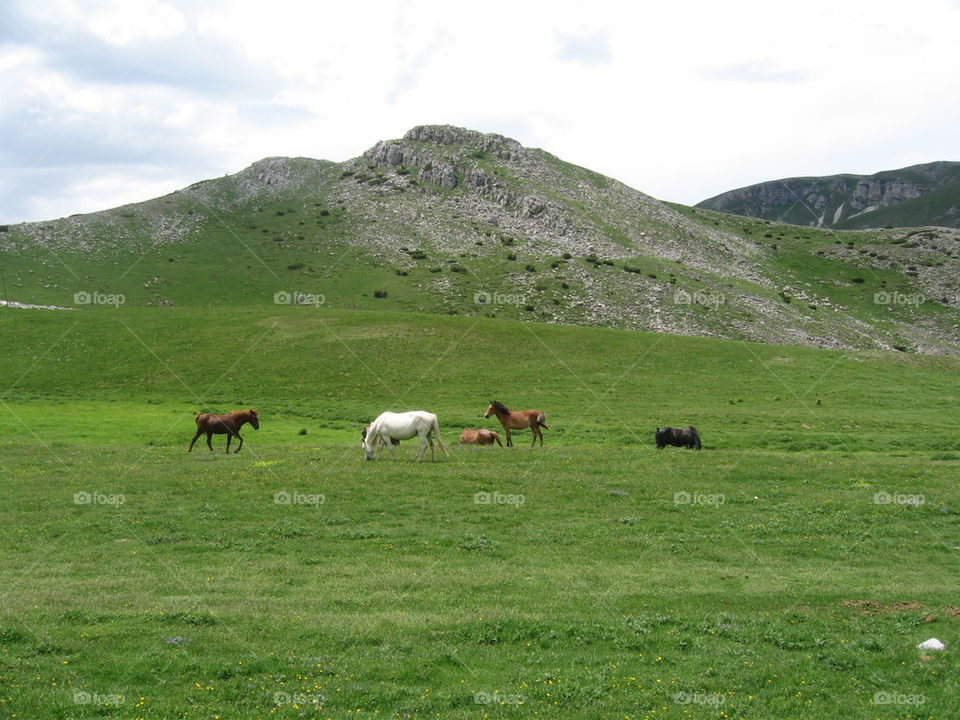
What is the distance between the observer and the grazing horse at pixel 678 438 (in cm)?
3891

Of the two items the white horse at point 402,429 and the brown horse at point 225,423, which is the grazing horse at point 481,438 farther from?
the brown horse at point 225,423

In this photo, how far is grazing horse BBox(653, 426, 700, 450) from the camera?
38.9 metres

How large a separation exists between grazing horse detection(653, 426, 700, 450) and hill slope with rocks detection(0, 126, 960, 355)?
57138 millimetres

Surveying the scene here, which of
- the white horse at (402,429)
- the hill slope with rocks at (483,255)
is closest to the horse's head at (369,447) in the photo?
the white horse at (402,429)

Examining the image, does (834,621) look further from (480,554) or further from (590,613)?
(480,554)

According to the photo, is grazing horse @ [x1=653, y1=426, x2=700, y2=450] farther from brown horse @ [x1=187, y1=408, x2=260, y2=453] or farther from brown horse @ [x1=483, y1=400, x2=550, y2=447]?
brown horse @ [x1=187, y1=408, x2=260, y2=453]

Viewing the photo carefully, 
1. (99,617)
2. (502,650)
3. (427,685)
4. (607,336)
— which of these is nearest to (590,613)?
(502,650)

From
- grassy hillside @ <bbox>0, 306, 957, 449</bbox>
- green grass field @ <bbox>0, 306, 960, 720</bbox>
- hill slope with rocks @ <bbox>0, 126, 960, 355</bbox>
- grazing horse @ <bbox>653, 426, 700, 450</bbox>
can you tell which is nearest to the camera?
green grass field @ <bbox>0, 306, 960, 720</bbox>

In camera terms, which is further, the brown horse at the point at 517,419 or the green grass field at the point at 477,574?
the brown horse at the point at 517,419

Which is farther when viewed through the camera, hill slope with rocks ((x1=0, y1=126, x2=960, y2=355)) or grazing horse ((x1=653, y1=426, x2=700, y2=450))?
hill slope with rocks ((x1=0, y1=126, x2=960, y2=355))

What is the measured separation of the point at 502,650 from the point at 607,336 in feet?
232

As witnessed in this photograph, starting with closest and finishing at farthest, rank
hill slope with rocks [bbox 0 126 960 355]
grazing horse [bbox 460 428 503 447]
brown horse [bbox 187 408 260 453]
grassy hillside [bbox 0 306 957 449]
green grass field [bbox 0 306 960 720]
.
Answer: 1. green grass field [bbox 0 306 960 720]
2. brown horse [bbox 187 408 260 453]
3. grazing horse [bbox 460 428 503 447]
4. grassy hillside [bbox 0 306 957 449]
5. hill slope with rocks [bbox 0 126 960 355]

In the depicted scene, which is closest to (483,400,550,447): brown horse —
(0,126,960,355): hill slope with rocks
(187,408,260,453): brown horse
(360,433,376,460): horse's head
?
(360,433,376,460): horse's head

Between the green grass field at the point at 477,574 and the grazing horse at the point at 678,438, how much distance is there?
4.63 feet
